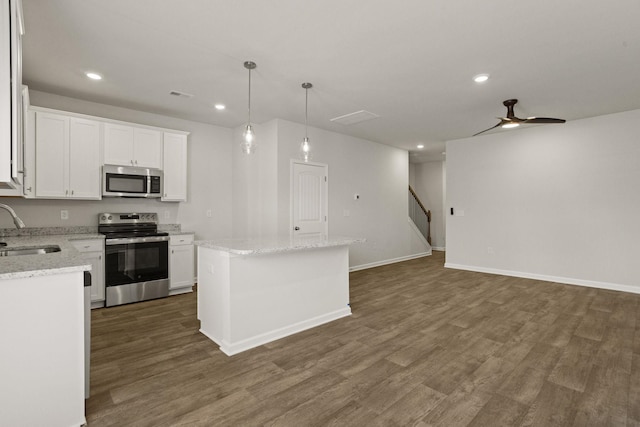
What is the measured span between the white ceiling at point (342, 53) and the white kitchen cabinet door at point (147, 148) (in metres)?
0.41

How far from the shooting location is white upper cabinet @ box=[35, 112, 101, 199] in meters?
3.69

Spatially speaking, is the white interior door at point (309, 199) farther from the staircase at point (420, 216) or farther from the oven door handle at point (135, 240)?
the staircase at point (420, 216)

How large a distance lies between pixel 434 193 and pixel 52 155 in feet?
29.8

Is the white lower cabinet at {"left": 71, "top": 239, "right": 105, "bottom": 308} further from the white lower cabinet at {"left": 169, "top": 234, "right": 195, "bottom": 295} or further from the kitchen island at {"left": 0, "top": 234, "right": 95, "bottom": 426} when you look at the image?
the kitchen island at {"left": 0, "top": 234, "right": 95, "bottom": 426}

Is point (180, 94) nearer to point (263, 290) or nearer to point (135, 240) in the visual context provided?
point (135, 240)

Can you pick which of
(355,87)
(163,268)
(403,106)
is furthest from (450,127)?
(163,268)

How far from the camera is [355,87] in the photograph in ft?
12.3

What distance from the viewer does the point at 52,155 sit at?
12.3 ft

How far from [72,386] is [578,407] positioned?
10.2 ft

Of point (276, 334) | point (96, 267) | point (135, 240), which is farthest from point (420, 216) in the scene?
point (96, 267)

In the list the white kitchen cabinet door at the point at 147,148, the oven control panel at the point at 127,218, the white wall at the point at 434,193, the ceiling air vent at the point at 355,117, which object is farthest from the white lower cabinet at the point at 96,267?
the white wall at the point at 434,193

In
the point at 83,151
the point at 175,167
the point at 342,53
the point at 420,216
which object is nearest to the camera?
the point at 342,53

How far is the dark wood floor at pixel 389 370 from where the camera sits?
6.23ft

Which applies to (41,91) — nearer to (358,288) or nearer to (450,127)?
(358,288)
